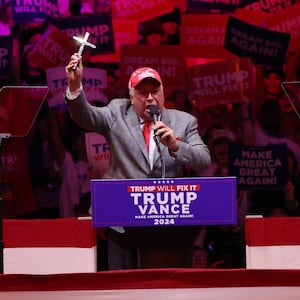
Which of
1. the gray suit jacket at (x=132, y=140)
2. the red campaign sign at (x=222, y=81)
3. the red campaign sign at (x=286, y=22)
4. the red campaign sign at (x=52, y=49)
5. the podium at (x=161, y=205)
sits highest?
the red campaign sign at (x=286, y=22)

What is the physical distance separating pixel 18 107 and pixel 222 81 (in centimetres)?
298

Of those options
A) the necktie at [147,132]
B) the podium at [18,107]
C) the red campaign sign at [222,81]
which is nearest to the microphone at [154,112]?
the necktie at [147,132]

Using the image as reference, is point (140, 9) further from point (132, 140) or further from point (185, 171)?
point (132, 140)

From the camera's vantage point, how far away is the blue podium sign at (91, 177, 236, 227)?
82.4 inches

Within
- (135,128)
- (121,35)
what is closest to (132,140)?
(135,128)

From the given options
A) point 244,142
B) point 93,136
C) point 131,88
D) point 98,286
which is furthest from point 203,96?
point 98,286

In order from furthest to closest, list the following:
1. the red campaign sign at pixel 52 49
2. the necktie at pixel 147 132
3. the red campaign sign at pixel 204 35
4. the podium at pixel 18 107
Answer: the red campaign sign at pixel 204 35
the red campaign sign at pixel 52 49
the necktie at pixel 147 132
the podium at pixel 18 107

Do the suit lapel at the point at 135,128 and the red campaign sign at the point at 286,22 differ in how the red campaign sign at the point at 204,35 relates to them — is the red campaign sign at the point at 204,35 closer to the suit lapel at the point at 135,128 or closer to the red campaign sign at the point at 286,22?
the red campaign sign at the point at 286,22

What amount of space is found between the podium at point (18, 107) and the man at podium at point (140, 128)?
13 cm

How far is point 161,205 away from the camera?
6.91ft

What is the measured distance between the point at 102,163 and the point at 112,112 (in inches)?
95.6

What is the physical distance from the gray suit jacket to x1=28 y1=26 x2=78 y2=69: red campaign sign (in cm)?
258

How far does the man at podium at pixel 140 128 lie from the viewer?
7.52 feet

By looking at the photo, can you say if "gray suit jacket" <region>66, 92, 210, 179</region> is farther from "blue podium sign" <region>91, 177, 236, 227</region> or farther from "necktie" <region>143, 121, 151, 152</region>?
"blue podium sign" <region>91, 177, 236, 227</region>
